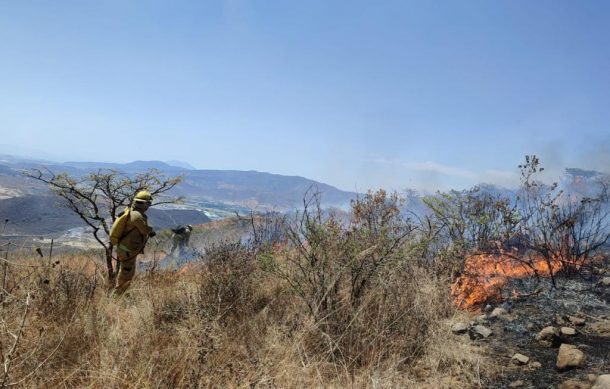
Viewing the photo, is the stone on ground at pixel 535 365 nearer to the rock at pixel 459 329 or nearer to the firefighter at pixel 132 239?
the rock at pixel 459 329

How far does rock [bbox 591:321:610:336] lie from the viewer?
4.44 metres

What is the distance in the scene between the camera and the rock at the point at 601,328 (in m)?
4.44

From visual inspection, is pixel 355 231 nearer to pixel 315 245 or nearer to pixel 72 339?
pixel 315 245

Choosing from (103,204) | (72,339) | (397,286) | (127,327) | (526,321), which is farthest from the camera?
(103,204)

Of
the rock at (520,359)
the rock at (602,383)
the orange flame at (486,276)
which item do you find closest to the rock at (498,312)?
the orange flame at (486,276)

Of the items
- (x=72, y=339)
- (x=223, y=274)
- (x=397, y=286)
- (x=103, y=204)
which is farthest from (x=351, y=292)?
(x=103, y=204)

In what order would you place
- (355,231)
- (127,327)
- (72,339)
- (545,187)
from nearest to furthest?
(72,339) → (127,327) → (355,231) → (545,187)

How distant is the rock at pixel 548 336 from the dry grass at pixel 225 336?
86 cm

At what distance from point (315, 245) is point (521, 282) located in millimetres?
4420

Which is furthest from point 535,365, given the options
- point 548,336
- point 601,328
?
point 601,328

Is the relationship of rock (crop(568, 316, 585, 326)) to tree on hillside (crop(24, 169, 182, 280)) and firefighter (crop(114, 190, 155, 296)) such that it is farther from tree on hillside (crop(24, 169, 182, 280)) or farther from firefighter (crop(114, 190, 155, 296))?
tree on hillside (crop(24, 169, 182, 280))

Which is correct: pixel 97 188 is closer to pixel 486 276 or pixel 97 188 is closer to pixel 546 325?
pixel 486 276

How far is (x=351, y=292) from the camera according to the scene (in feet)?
13.4

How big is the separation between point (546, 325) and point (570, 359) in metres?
1.41
